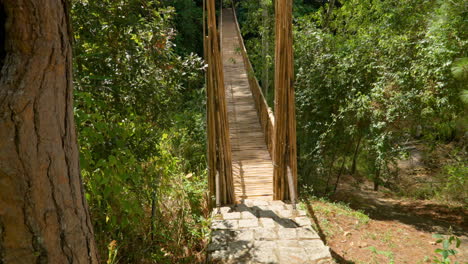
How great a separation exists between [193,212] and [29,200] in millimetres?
2319

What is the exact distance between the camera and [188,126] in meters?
5.42

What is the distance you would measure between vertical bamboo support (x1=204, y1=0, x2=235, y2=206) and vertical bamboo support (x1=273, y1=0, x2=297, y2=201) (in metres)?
0.49

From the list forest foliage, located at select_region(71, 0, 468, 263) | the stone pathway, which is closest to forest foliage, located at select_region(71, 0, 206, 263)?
forest foliage, located at select_region(71, 0, 468, 263)

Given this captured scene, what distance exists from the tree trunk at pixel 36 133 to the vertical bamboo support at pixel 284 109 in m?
2.17

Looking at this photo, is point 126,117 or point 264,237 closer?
point 126,117

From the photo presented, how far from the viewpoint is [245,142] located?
5.25 m

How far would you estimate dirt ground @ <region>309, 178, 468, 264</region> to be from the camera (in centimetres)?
304

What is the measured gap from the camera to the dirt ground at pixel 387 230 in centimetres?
304

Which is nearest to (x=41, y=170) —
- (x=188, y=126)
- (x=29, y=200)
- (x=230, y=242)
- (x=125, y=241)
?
(x=29, y=200)

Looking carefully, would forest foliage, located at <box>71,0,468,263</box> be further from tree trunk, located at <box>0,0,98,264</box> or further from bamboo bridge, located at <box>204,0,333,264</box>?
tree trunk, located at <box>0,0,98,264</box>

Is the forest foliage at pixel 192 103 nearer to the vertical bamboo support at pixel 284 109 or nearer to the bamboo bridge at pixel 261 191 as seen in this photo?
the bamboo bridge at pixel 261 191

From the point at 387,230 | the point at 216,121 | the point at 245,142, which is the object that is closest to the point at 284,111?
the point at 216,121

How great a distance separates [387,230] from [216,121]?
2.40 m

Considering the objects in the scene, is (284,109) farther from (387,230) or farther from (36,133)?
(36,133)
